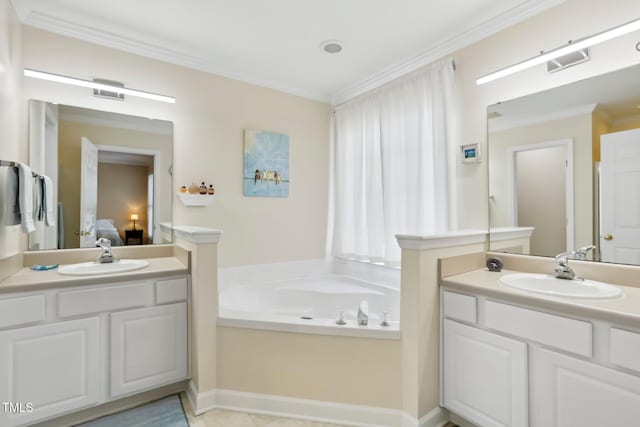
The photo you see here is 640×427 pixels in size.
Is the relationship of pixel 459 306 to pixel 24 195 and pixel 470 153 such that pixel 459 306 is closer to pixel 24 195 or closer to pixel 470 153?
pixel 470 153

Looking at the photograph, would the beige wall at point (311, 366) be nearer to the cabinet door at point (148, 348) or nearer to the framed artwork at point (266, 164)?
the cabinet door at point (148, 348)

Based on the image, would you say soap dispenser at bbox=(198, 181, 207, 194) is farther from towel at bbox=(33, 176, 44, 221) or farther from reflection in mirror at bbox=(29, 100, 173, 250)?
towel at bbox=(33, 176, 44, 221)

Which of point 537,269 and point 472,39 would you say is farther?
point 472,39

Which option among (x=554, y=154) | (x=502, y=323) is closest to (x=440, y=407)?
(x=502, y=323)


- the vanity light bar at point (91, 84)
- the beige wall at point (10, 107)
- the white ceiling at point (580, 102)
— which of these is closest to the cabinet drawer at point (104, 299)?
the beige wall at point (10, 107)

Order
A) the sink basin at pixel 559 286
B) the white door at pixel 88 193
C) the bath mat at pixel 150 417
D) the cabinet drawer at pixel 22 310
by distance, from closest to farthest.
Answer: the sink basin at pixel 559 286 → the cabinet drawer at pixel 22 310 → the bath mat at pixel 150 417 → the white door at pixel 88 193

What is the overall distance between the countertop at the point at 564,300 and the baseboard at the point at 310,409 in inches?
29.0

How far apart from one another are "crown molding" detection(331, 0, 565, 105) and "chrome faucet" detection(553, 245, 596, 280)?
1.47 metres

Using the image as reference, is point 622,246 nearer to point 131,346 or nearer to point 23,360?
point 131,346

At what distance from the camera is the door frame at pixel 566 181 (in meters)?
1.86

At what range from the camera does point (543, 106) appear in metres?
1.97

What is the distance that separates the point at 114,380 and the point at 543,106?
308cm

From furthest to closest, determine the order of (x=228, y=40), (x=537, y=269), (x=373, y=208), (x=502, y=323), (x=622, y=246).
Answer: (x=373, y=208)
(x=228, y=40)
(x=537, y=269)
(x=622, y=246)
(x=502, y=323)

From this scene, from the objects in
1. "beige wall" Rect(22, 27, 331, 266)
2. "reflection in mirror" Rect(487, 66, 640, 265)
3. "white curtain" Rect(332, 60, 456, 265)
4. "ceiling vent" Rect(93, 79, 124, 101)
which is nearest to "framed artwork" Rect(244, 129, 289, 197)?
"beige wall" Rect(22, 27, 331, 266)
